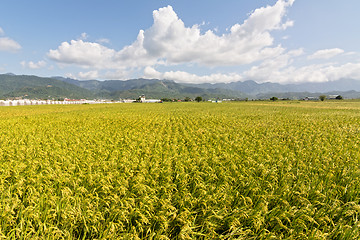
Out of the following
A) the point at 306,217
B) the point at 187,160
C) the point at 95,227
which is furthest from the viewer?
the point at 187,160

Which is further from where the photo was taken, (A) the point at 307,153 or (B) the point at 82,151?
(A) the point at 307,153

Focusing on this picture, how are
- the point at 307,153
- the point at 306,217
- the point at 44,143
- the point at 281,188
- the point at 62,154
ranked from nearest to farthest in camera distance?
1. the point at 306,217
2. the point at 281,188
3. the point at 62,154
4. the point at 307,153
5. the point at 44,143

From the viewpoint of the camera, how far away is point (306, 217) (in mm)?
4328

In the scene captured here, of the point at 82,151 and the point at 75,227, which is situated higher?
the point at 82,151

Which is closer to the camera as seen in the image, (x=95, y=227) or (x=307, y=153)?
(x=95, y=227)

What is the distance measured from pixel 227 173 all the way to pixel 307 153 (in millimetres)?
5881

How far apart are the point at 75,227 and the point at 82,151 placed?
211 inches

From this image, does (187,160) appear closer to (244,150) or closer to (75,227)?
(244,150)

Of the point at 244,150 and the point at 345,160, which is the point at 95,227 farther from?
the point at 345,160

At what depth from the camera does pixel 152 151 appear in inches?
372

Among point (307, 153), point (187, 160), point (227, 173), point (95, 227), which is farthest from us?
point (307, 153)

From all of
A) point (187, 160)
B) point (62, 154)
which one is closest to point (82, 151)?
point (62, 154)

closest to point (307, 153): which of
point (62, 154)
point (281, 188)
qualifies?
point (281, 188)

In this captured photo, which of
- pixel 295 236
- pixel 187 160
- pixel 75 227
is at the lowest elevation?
pixel 295 236
